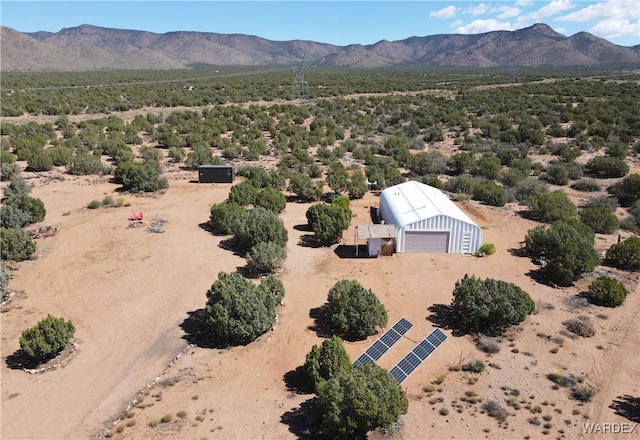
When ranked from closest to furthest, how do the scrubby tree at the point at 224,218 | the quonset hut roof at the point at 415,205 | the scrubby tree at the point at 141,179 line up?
1. the quonset hut roof at the point at 415,205
2. the scrubby tree at the point at 224,218
3. the scrubby tree at the point at 141,179

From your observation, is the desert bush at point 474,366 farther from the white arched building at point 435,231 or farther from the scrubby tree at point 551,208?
the scrubby tree at point 551,208

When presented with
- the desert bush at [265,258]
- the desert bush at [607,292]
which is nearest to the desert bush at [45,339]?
the desert bush at [265,258]

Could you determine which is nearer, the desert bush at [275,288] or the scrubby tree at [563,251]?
the desert bush at [275,288]

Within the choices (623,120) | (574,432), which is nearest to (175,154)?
(574,432)

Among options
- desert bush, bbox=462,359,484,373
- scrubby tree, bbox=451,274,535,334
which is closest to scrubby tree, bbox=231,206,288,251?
scrubby tree, bbox=451,274,535,334

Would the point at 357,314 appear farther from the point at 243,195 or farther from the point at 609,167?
the point at 609,167

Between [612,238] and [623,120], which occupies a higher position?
[623,120]

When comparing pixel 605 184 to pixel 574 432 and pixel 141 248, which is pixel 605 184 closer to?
pixel 574 432

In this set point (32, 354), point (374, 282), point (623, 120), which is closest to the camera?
point (32, 354)

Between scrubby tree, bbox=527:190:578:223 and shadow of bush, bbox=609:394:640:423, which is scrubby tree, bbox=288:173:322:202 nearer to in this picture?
scrubby tree, bbox=527:190:578:223
